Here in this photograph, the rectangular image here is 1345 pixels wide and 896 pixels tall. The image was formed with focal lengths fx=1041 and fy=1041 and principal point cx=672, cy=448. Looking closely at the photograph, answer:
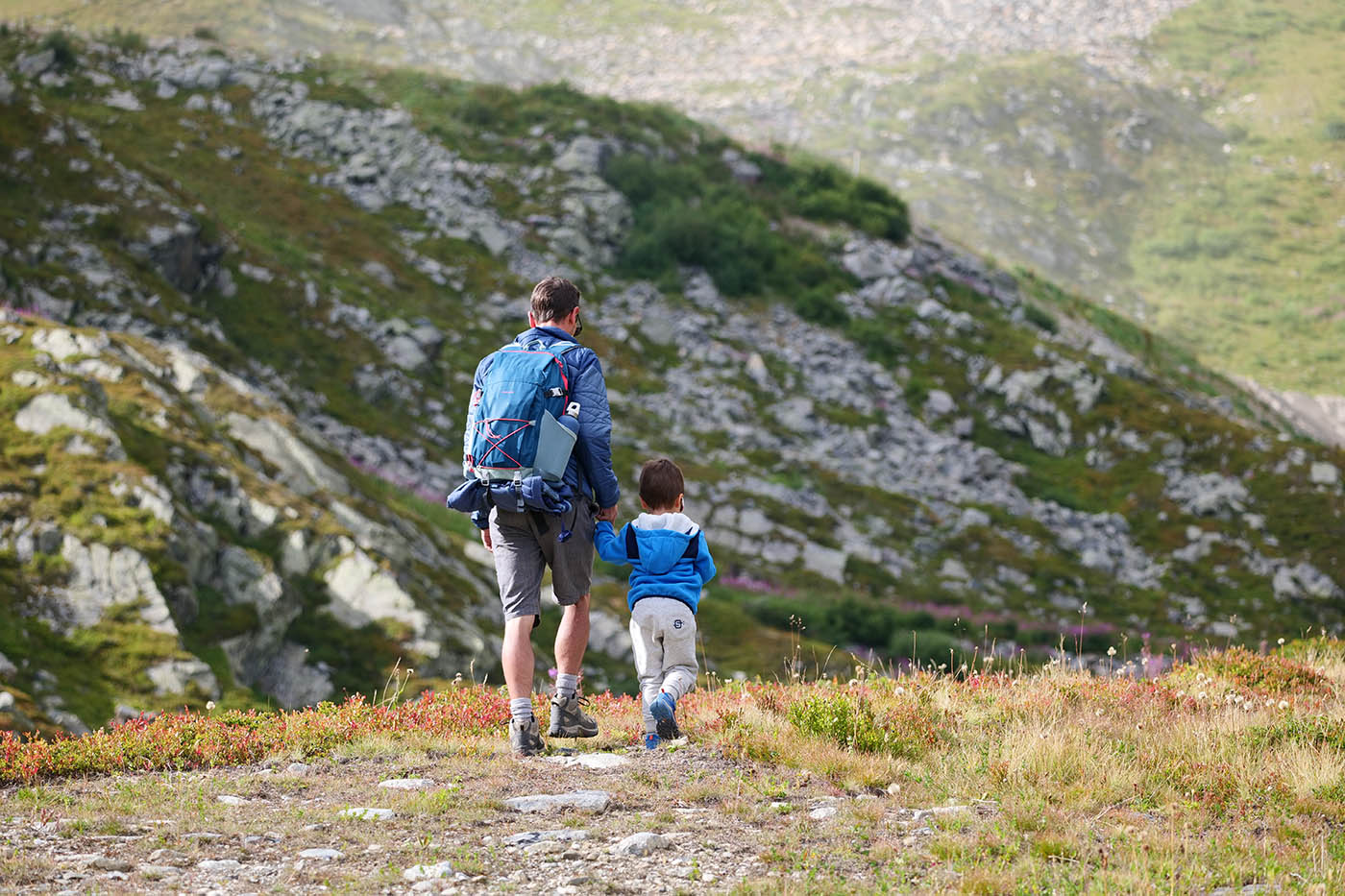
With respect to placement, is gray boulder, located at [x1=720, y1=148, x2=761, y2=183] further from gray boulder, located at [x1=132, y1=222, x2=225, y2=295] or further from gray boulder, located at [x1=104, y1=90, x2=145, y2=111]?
gray boulder, located at [x1=132, y1=222, x2=225, y2=295]

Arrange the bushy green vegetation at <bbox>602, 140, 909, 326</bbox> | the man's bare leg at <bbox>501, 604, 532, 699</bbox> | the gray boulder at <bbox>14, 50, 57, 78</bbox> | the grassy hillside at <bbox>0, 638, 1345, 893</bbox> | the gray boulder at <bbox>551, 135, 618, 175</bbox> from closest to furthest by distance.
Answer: the grassy hillside at <bbox>0, 638, 1345, 893</bbox> < the man's bare leg at <bbox>501, 604, 532, 699</bbox> < the bushy green vegetation at <bbox>602, 140, 909, 326</bbox> < the gray boulder at <bbox>14, 50, 57, 78</bbox> < the gray boulder at <bbox>551, 135, 618, 175</bbox>

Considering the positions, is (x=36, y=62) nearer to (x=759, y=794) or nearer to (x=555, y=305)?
(x=555, y=305)

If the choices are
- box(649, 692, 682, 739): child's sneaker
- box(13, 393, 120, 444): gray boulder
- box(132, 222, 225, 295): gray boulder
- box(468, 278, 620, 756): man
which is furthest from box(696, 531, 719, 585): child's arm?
box(132, 222, 225, 295): gray boulder

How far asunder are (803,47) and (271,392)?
102 meters

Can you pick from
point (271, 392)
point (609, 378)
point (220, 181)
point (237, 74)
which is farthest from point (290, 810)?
point (237, 74)

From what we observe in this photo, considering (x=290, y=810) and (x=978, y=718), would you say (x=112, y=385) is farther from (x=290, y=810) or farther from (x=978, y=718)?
(x=978, y=718)

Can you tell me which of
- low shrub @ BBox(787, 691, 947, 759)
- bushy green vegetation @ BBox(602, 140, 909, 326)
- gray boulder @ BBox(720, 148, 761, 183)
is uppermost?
gray boulder @ BBox(720, 148, 761, 183)

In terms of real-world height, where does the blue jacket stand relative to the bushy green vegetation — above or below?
below

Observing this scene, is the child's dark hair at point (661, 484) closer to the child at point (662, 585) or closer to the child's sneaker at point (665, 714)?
the child at point (662, 585)

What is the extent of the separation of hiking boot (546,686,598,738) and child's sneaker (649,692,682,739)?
1.57 ft

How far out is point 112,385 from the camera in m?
15.1

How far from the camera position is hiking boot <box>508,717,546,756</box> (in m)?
7.16

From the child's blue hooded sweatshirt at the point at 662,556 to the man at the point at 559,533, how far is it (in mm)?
298

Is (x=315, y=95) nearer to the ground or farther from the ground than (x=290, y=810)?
farther from the ground
